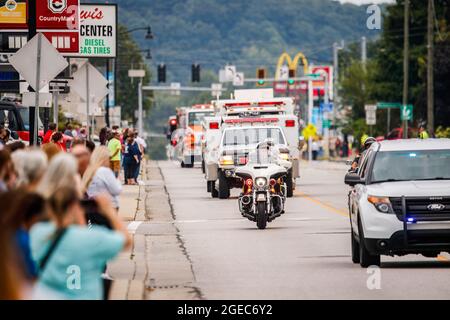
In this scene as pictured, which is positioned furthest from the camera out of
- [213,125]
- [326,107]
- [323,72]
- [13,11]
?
[323,72]

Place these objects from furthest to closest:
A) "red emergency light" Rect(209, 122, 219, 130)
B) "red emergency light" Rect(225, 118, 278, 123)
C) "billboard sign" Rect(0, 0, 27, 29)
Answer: "billboard sign" Rect(0, 0, 27, 29) → "red emergency light" Rect(209, 122, 219, 130) → "red emergency light" Rect(225, 118, 278, 123)

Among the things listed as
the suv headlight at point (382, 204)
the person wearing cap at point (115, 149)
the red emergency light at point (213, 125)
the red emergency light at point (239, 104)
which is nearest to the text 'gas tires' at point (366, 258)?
the suv headlight at point (382, 204)

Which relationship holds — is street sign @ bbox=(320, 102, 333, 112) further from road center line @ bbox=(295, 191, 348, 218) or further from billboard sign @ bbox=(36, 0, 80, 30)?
billboard sign @ bbox=(36, 0, 80, 30)

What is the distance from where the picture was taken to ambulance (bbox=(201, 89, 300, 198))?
127 feet

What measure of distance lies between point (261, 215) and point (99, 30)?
75.0 ft

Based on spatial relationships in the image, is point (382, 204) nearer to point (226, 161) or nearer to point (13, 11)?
point (226, 161)

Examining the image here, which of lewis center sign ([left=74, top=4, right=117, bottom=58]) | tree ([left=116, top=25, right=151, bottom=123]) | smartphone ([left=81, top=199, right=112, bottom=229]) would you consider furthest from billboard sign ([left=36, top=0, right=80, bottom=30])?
tree ([left=116, top=25, right=151, bottom=123])

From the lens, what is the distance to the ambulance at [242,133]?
38.7 metres

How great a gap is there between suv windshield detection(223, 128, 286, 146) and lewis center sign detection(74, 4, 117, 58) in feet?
29.9

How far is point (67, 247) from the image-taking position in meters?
8.59

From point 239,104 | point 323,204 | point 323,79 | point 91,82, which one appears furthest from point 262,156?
point 323,79

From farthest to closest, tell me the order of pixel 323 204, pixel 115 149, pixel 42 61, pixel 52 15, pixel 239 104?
pixel 239 104
pixel 115 149
pixel 323 204
pixel 52 15
pixel 42 61
